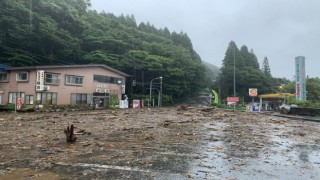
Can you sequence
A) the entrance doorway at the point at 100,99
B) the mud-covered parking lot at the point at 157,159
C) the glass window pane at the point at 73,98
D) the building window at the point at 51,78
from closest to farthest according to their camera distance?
the mud-covered parking lot at the point at 157,159
the building window at the point at 51,78
the glass window pane at the point at 73,98
the entrance doorway at the point at 100,99

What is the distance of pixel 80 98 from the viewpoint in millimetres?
39188

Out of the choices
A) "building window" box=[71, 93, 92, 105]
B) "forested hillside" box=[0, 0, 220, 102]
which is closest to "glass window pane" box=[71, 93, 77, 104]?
"building window" box=[71, 93, 92, 105]

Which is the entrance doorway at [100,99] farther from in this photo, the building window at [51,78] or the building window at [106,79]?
the building window at [51,78]

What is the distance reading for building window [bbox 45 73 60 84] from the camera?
34.3 m

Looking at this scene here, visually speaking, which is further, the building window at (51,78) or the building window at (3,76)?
the building window at (3,76)

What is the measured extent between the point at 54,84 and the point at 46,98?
Result: 2.09 meters

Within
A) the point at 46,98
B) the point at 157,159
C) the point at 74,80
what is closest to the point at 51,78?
the point at 46,98

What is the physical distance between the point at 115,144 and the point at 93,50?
48.9 m

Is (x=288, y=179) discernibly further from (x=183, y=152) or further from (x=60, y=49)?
(x=60, y=49)

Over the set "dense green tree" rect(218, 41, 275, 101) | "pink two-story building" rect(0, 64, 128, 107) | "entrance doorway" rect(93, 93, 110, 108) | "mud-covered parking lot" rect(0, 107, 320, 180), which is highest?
"dense green tree" rect(218, 41, 275, 101)

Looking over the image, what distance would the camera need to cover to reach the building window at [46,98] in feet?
110

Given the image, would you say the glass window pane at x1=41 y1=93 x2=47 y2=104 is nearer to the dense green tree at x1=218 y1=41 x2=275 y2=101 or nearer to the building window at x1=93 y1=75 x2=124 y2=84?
the building window at x1=93 y1=75 x2=124 y2=84

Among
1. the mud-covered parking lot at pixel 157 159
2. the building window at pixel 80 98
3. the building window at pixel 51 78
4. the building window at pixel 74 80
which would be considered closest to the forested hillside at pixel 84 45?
the building window at pixel 74 80

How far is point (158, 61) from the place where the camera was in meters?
59.1
